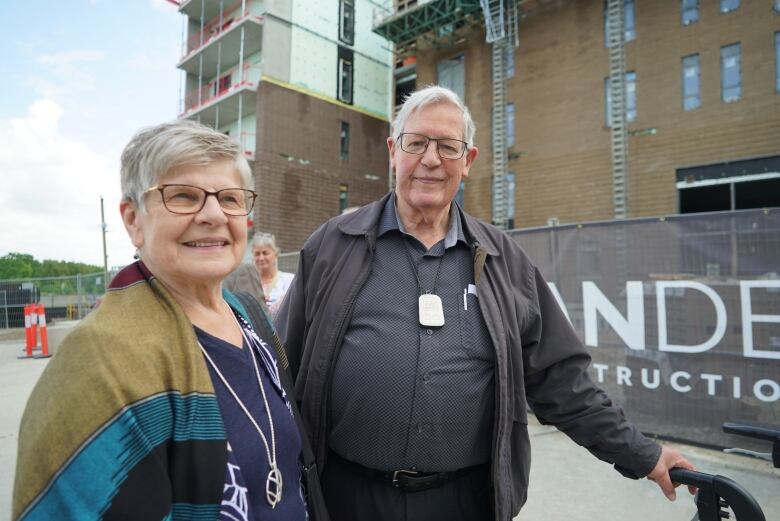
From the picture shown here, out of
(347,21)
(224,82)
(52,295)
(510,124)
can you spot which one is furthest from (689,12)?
(52,295)

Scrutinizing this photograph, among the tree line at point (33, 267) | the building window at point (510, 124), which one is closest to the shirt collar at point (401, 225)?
the building window at point (510, 124)

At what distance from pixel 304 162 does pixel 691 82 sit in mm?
17185

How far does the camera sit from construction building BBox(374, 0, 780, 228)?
14.6 meters

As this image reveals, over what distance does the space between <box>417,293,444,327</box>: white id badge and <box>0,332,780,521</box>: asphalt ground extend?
2208 millimetres

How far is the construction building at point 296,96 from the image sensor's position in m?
23.2

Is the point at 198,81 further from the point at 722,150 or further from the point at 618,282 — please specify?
the point at 618,282

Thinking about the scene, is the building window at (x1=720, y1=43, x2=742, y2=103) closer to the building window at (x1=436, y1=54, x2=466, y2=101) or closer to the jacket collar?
the building window at (x1=436, y1=54, x2=466, y2=101)

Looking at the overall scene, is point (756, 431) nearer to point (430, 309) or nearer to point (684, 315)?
point (430, 309)

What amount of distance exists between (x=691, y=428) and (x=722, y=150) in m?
14.1

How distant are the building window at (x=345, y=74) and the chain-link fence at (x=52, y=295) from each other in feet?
51.2

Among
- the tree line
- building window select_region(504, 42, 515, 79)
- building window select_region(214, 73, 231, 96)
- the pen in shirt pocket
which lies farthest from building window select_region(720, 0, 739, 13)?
the tree line

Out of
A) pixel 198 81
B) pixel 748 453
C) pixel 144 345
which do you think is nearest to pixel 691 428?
pixel 748 453

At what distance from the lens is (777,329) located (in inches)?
157

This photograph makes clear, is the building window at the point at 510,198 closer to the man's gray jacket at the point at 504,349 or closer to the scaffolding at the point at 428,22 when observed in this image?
the scaffolding at the point at 428,22
